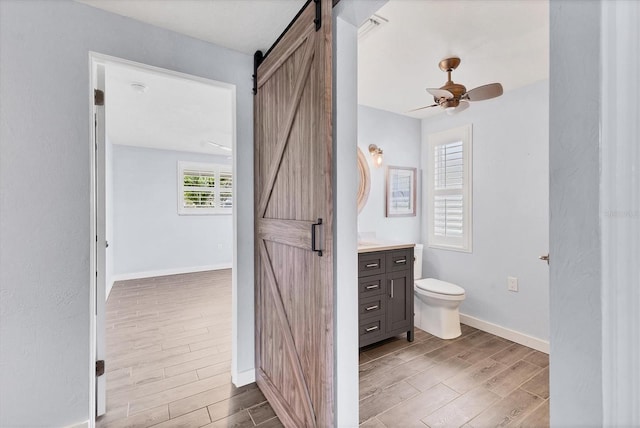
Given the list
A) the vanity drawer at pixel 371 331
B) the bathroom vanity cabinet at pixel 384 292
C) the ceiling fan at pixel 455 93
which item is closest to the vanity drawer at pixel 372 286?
the bathroom vanity cabinet at pixel 384 292

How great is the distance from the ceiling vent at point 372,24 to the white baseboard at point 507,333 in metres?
2.89

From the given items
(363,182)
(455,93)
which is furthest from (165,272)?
(455,93)

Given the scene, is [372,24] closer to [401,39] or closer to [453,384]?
[401,39]

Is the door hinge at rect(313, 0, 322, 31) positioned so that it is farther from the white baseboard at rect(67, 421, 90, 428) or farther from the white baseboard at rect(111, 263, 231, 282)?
the white baseboard at rect(111, 263, 231, 282)

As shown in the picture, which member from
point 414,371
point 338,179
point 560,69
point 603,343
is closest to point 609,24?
point 560,69

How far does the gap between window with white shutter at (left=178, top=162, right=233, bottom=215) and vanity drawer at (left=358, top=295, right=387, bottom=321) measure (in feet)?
15.5

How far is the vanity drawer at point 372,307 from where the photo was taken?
249 centimetres

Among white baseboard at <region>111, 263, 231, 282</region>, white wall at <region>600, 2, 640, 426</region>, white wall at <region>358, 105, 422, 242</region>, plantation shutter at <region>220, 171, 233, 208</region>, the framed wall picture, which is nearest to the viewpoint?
white wall at <region>600, 2, 640, 426</region>

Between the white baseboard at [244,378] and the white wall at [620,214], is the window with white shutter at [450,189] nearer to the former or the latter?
the white baseboard at [244,378]

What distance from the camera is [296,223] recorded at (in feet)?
5.11

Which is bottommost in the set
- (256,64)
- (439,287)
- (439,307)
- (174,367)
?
(174,367)

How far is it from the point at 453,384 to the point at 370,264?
40.7 inches

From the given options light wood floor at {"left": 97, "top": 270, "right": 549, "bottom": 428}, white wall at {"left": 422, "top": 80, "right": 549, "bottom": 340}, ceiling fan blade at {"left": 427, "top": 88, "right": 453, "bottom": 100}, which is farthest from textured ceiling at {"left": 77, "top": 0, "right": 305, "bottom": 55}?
light wood floor at {"left": 97, "top": 270, "right": 549, "bottom": 428}

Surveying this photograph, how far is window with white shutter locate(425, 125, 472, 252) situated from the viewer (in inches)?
125
